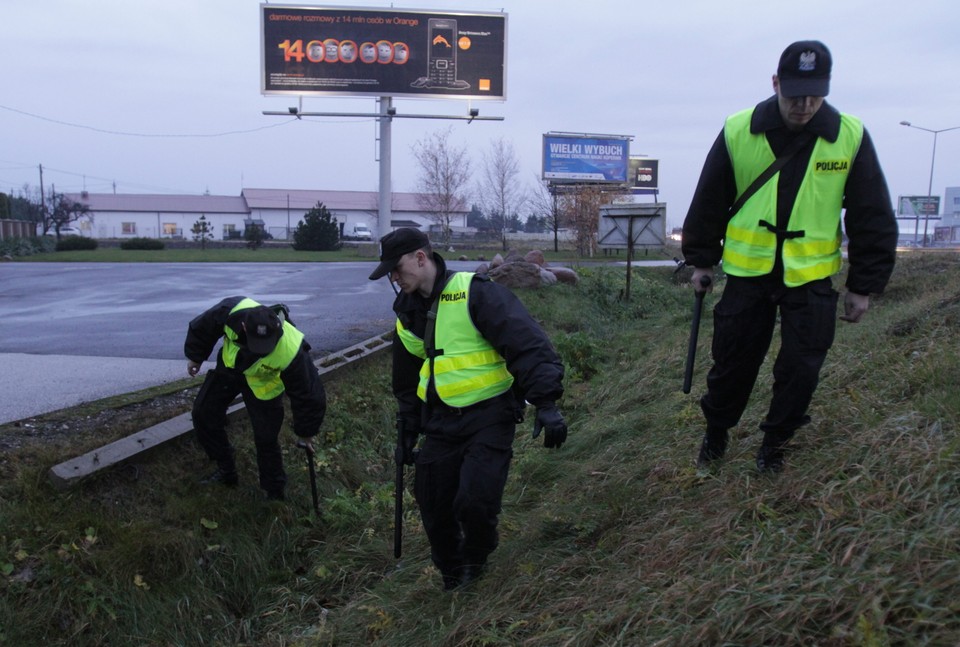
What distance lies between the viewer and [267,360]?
202 inches

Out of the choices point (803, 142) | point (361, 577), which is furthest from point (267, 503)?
point (803, 142)

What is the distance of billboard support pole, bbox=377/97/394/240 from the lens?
29.6 meters

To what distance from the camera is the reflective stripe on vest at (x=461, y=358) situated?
3586 millimetres

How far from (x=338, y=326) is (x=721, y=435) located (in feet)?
25.8

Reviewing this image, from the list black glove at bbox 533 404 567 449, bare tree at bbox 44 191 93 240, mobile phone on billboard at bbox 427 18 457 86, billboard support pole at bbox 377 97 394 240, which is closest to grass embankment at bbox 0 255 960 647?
black glove at bbox 533 404 567 449

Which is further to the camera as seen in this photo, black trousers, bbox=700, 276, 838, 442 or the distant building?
the distant building

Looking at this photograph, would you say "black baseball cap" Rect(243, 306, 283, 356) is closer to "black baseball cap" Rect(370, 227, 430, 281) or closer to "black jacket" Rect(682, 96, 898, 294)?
"black baseball cap" Rect(370, 227, 430, 281)

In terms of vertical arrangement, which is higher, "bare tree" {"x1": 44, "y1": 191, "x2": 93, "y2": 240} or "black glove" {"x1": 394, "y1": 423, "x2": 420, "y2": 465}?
"bare tree" {"x1": 44, "y1": 191, "x2": 93, "y2": 240}

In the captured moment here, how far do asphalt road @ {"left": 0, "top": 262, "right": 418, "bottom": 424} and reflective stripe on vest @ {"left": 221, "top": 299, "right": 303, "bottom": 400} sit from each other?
172 cm

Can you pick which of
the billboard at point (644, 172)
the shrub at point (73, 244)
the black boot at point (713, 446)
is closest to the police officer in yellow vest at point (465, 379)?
the black boot at point (713, 446)

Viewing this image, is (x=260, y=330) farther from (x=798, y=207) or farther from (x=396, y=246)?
(x=798, y=207)

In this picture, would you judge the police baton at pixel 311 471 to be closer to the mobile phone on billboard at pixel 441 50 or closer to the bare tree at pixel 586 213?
the mobile phone on billboard at pixel 441 50

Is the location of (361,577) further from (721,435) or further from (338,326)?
(338,326)

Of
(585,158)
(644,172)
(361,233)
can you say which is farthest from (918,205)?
(361,233)
